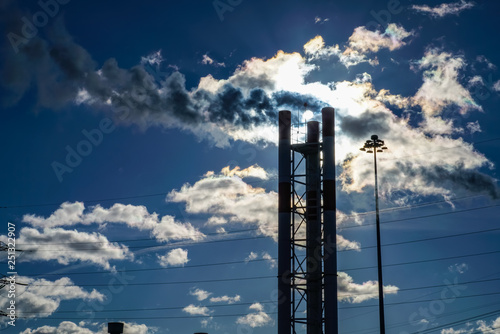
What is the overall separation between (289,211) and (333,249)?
4.98 metres

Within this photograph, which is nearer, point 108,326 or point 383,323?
point 383,323

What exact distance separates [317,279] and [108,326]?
667 inches

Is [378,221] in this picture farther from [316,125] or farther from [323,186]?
[316,125]

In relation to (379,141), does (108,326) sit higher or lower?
lower

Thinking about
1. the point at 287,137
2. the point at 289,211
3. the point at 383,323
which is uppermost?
the point at 287,137

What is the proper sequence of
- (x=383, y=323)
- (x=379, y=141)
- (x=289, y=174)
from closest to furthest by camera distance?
(x=383, y=323) → (x=379, y=141) → (x=289, y=174)

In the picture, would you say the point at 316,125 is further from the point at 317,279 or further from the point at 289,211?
the point at 317,279

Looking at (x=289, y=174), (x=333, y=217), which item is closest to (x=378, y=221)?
(x=333, y=217)

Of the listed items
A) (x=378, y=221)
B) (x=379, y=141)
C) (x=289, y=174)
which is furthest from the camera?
(x=289, y=174)

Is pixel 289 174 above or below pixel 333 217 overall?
above

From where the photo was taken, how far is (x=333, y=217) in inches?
2056

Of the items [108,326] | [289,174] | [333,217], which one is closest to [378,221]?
[333,217]

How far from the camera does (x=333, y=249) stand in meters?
51.6

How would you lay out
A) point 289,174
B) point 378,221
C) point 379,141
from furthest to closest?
point 289,174 → point 379,141 → point 378,221
